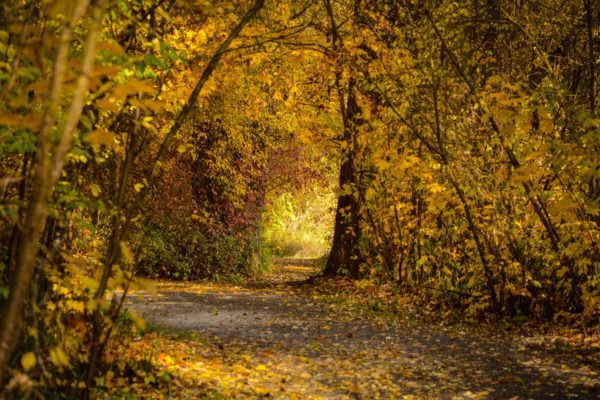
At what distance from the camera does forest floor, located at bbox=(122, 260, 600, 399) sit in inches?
213

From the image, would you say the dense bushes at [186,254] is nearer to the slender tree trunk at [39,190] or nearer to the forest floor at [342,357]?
the forest floor at [342,357]

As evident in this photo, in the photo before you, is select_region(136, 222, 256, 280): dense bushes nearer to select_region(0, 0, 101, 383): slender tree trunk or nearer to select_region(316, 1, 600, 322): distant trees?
select_region(316, 1, 600, 322): distant trees

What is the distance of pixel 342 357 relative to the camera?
22.1 feet

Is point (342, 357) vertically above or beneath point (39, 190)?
beneath

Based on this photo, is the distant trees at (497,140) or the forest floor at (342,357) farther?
the distant trees at (497,140)

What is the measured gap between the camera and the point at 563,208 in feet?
22.3

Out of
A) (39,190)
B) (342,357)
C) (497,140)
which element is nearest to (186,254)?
(342,357)

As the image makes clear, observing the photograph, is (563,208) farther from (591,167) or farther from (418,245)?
(418,245)

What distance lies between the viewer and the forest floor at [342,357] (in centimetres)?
540

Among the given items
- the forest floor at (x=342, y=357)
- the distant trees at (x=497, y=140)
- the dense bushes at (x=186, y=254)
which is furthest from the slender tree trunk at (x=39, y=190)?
the dense bushes at (x=186, y=254)

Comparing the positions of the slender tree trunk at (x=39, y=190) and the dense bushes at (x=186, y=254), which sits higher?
the slender tree trunk at (x=39, y=190)

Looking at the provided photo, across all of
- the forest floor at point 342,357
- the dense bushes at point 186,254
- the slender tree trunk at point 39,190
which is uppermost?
the slender tree trunk at point 39,190

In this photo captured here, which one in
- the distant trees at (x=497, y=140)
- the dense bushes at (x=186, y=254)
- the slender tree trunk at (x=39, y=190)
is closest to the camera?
the slender tree trunk at (x=39, y=190)

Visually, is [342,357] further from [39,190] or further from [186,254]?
[186,254]
